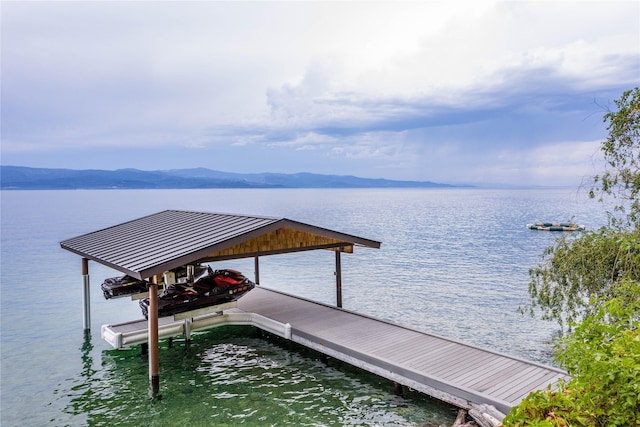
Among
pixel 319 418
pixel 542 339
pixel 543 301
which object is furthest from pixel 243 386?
pixel 542 339

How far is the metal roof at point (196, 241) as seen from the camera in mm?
8344

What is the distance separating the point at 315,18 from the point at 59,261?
2366 cm

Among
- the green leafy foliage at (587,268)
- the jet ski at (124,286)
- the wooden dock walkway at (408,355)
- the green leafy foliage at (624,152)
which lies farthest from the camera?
the jet ski at (124,286)

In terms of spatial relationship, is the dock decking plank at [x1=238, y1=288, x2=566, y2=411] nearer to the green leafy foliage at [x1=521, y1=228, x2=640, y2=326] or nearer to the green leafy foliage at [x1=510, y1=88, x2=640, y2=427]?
the green leafy foliage at [x1=510, y1=88, x2=640, y2=427]

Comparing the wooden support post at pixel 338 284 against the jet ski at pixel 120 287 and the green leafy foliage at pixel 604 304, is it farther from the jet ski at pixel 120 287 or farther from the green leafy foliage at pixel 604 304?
the jet ski at pixel 120 287

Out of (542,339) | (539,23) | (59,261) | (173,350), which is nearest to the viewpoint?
(173,350)

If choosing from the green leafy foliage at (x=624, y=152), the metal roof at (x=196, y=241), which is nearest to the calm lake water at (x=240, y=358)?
the green leafy foliage at (x=624, y=152)

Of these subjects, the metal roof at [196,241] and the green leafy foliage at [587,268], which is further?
the green leafy foliage at [587,268]

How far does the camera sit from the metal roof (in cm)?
834

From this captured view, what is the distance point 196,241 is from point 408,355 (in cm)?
497

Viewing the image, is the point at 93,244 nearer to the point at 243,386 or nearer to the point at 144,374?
the point at 144,374

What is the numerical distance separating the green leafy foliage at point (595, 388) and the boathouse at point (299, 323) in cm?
349

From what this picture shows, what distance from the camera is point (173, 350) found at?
10.9 metres

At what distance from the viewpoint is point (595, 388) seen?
118 inches
